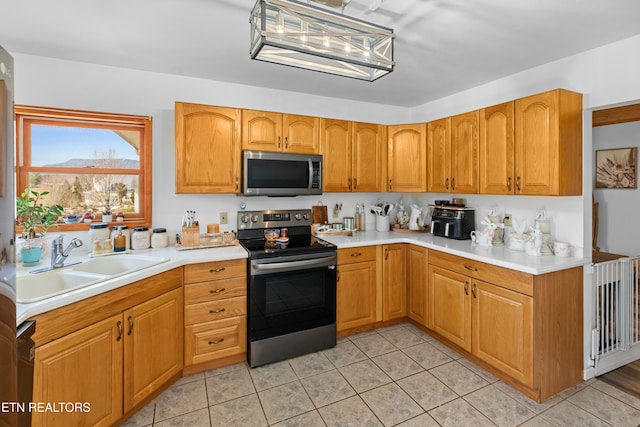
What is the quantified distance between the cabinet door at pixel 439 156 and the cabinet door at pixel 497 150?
1.26ft

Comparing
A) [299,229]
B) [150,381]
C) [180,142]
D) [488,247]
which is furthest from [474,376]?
[180,142]

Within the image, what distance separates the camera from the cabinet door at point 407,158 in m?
3.32

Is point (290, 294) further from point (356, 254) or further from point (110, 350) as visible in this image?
point (110, 350)

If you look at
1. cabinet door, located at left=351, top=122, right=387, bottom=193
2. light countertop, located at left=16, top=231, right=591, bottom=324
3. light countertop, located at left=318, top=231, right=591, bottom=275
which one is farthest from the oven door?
cabinet door, located at left=351, top=122, right=387, bottom=193

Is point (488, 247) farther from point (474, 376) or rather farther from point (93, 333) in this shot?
point (93, 333)

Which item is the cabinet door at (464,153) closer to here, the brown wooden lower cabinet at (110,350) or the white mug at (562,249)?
the white mug at (562,249)

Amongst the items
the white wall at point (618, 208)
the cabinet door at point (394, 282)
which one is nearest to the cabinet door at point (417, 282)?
the cabinet door at point (394, 282)

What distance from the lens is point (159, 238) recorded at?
2559mm

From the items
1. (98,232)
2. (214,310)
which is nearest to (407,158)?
(214,310)

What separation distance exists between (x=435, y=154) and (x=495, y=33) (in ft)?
4.40

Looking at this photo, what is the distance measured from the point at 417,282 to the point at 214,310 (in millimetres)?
1897

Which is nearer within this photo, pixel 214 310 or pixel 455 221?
pixel 214 310

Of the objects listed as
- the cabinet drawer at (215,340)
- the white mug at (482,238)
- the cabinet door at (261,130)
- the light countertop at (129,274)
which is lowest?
the cabinet drawer at (215,340)

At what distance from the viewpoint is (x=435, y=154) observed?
321 cm
